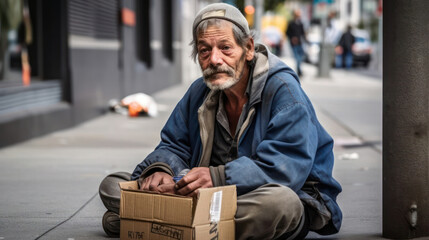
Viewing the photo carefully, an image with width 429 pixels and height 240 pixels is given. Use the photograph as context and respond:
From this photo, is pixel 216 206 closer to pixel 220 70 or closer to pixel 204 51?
pixel 220 70

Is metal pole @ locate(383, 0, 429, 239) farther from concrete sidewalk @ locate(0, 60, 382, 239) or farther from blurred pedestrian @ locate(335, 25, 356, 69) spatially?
blurred pedestrian @ locate(335, 25, 356, 69)

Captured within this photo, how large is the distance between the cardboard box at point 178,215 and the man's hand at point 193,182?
0.48 ft

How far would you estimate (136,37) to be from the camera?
59.7ft

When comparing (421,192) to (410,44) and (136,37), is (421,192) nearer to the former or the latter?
(410,44)

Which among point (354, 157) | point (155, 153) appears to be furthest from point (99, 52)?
point (155, 153)

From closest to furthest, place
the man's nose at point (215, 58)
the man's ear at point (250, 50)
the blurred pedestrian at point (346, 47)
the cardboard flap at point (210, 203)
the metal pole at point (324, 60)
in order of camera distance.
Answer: the cardboard flap at point (210, 203) → the man's nose at point (215, 58) → the man's ear at point (250, 50) → the metal pole at point (324, 60) → the blurred pedestrian at point (346, 47)

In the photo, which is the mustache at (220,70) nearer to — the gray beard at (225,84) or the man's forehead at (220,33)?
the gray beard at (225,84)

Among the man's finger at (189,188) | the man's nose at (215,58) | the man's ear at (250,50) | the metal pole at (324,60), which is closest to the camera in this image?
the man's finger at (189,188)

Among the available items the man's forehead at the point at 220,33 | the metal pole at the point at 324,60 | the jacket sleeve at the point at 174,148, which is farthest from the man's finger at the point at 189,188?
the metal pole at the point at 324,60

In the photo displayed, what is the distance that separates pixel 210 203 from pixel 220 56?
0.78 m

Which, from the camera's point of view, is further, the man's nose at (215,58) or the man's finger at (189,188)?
the man's nose at (215,58)

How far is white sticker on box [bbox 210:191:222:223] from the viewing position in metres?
3.76

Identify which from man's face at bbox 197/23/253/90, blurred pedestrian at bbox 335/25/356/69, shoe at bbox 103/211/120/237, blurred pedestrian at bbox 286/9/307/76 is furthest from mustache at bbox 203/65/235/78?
blurred pedestrian at bbox 335/25/356/69

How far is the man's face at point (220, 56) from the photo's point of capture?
416 centimetres
